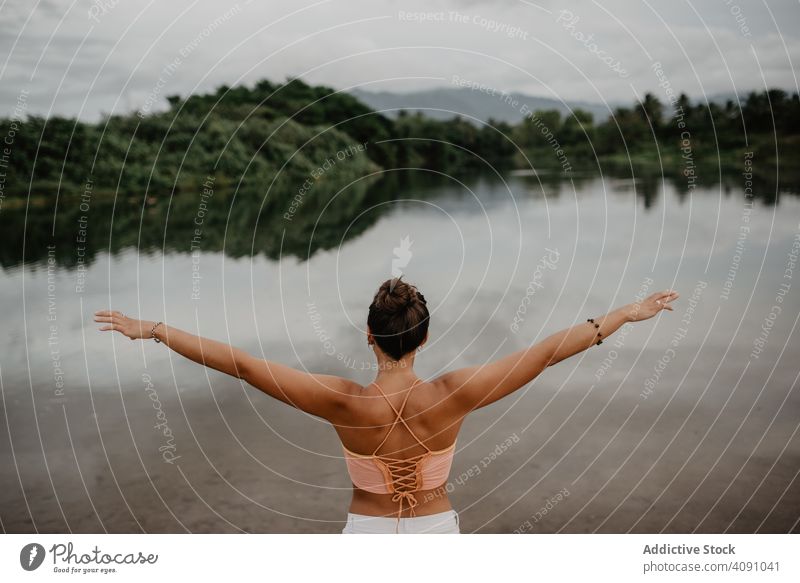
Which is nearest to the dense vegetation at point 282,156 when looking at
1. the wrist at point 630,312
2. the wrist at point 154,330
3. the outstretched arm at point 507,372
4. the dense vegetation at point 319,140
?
the dense vegetation at point 319,140

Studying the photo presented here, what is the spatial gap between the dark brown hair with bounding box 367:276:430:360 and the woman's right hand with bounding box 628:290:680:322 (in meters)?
0.68

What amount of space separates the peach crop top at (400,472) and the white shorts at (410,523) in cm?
3

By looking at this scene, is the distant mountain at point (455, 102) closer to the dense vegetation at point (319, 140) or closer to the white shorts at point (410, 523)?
the dense vegetation at point (319, 140)

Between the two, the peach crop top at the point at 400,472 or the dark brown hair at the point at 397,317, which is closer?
Answer: the dark brown hair at the point at 397,317

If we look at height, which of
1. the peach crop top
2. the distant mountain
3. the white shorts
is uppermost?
the distant mountain

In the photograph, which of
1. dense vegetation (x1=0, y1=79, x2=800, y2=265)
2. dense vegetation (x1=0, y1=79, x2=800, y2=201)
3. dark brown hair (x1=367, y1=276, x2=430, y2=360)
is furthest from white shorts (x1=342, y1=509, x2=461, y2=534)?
dense vegetation (x1=0, y1=79, x2=800, y2=265)

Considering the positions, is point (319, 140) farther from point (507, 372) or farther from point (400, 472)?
point (507, 372)

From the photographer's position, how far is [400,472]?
8.83ft

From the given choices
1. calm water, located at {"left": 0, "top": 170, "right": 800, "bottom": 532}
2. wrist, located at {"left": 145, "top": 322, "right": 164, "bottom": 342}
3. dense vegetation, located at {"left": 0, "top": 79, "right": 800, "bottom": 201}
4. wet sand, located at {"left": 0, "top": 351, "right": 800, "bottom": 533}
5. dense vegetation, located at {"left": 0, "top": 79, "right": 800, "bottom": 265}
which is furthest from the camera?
dense vegetation, located at {"left": 0, "top": 79, "right": 800, "bottom": 265}

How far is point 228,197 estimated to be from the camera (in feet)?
43.6

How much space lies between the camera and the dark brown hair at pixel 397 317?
248 centimetres

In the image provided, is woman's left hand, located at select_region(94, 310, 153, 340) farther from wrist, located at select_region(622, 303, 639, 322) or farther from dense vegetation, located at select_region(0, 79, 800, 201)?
dense vegetation, located at select_region(0, 79, 800, 201)

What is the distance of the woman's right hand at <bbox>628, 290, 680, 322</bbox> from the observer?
2.65 meters

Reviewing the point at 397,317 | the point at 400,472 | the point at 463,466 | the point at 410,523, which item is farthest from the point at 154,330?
the point at 463,466
